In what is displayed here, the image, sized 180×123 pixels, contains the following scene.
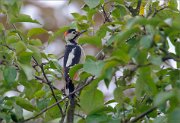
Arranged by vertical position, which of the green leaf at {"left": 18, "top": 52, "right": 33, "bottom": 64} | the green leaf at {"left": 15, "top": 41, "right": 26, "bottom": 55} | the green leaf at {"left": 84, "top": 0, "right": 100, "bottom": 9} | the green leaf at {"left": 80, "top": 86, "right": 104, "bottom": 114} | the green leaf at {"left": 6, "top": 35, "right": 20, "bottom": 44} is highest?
the green leaf at {"left": 84, "top": 0, "right": 100, "bottom": 9}

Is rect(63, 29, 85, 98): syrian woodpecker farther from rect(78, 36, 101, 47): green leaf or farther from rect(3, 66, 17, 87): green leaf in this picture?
rect(78, 36, 101, 47): green leaf

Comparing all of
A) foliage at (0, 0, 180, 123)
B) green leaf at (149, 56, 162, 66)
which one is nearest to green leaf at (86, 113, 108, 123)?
foliage at (0, 0, 180, 123)

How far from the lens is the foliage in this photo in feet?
5.67

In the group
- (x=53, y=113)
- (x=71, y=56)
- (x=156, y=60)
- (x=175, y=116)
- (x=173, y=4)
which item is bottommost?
(x=175, y=116)

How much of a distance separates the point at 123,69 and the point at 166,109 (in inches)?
10.5

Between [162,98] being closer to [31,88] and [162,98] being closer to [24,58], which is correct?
[24,58]

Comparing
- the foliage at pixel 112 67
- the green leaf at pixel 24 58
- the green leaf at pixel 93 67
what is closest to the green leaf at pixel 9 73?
the foliage at pixel 112 67

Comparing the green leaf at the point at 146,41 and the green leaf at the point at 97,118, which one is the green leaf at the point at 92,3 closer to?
the green leaf at the point at 97,118

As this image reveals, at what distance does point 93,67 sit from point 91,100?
0.63ft

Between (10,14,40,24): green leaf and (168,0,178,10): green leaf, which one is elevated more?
(10,14,40,24): green leaf

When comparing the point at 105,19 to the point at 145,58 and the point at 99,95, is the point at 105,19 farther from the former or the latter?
the point at 145,58

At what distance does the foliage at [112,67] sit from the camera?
5.67 feet

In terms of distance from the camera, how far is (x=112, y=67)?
173cm

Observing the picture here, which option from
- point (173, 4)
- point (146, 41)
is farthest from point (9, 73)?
point (173, 4)
